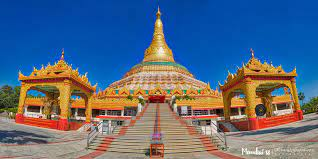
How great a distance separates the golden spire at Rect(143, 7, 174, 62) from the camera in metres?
60.8

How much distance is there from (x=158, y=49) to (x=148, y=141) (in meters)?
53.6

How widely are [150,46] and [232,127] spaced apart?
157 feet

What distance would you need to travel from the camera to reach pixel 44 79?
73.8ft

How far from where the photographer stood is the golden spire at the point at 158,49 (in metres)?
60.8

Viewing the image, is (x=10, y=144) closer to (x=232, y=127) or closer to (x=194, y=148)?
(x=194, y=148)

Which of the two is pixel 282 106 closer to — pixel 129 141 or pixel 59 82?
pixel 129 141

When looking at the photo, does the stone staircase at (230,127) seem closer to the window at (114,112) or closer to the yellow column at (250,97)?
the yellow column at (250,97)

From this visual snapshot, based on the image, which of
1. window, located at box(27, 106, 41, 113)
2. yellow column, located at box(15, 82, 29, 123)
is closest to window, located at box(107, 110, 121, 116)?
yellow column, located at box(15, 82, 29, 123)

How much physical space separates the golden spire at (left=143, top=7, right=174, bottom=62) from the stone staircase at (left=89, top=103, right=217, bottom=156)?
45464mm

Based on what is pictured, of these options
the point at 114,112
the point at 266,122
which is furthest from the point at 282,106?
the point at 114,112

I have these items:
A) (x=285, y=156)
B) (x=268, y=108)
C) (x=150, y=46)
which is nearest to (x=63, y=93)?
(x=285, y=156)

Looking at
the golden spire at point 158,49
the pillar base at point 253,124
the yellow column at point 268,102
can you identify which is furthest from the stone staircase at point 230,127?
the golden spire at point 158,49

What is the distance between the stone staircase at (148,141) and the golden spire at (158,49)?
4546 centimetres

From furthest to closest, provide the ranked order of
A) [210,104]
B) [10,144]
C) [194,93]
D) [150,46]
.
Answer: [150,46]
[194,93]
[210,104]
[10,144]
